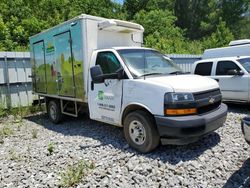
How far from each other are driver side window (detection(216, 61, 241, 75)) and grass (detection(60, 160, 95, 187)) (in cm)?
626

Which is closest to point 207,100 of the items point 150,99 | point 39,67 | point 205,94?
point 205,94

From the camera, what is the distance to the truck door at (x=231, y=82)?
815 cm

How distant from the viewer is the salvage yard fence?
892 centimetres

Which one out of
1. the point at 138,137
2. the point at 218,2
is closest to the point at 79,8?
the point at 138,137

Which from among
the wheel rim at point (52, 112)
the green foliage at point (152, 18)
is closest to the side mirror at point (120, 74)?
the wheel rim at point (52, 112)

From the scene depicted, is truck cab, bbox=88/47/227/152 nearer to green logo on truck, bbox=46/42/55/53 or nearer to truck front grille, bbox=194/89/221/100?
truck front grille, bbox=194/89/221/100

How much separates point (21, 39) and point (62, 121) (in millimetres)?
8959

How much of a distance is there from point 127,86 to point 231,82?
4978 mm

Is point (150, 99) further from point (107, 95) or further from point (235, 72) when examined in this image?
point (235, 72)

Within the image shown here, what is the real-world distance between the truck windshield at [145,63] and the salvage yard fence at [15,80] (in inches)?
212

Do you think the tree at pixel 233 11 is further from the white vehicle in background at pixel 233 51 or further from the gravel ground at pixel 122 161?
the gravel ground at pixel 122 161

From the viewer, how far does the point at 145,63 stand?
5.41 m

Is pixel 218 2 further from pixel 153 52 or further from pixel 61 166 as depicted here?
pixel 61 166

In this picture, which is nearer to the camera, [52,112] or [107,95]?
[107,95]
